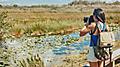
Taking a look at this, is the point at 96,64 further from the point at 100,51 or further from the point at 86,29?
the point at 86,29

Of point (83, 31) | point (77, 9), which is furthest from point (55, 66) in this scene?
point (77, 9)

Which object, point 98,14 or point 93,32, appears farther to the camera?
point 98,14

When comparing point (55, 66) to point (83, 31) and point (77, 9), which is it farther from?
point (77, 9)

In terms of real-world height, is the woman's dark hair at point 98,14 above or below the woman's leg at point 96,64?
above

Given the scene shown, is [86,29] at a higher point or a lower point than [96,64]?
higher

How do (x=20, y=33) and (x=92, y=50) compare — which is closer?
(x=92, y=50)

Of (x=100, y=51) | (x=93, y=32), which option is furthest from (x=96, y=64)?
(x=93, y=32)

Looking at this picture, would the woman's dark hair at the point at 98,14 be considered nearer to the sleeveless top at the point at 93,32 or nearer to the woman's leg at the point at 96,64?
the sleeveless top at the point at 93,32

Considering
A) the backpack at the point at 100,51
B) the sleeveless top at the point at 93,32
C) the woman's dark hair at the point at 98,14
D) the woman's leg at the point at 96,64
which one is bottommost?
the woman's leg at the point at 96,64

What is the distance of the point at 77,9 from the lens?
91.6 feet

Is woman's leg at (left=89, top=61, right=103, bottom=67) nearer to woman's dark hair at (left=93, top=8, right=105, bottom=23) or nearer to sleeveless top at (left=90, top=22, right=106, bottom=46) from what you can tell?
sleeveless top at (left=90, top=22, right=106, bottom=46)

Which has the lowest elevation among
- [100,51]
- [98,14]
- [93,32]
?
[100,51]

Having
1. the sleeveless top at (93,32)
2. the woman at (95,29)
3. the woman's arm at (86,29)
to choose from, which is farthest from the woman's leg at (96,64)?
the woman's arm at (86,29)

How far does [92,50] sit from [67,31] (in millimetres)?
10706
